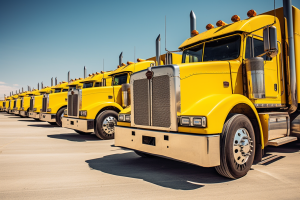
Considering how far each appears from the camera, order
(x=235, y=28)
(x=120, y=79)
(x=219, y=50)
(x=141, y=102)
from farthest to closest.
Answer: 1. (x=120, y=79)
2. (x=219, y=50)
3. (x=235, y=28)
4. (x=141, y=102)

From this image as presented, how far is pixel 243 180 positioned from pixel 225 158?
2.03 feet

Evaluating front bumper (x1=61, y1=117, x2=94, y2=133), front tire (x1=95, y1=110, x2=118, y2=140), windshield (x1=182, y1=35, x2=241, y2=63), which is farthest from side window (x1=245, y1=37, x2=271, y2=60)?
front bumper (x1=61, y1=117, x2=94, y2=133)

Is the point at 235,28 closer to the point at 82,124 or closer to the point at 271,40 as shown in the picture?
the point at 271,40

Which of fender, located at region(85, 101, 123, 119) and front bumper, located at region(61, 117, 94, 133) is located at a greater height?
fender, located at region(85, 101, 123, 119)

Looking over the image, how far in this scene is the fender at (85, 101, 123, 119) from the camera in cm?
780

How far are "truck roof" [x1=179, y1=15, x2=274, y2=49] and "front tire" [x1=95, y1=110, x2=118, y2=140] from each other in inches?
142

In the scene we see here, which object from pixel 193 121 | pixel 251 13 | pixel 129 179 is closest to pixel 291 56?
pixel 251 13

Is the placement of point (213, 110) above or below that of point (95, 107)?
below

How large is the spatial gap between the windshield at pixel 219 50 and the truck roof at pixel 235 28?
5.2 inches

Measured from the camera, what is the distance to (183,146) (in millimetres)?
3484

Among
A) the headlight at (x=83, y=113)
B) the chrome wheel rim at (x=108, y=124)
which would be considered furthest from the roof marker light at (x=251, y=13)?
the headlight at (x=83, y=113)

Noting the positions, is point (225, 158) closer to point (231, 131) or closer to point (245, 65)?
point (231, 131)

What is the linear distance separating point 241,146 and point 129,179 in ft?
6.13

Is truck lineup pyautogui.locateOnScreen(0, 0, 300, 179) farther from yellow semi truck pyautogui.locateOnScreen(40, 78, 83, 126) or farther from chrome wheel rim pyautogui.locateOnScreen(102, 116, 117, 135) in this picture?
yellow semi truck pyautogui.locateOnScreen(40, 78, 83, 126)
